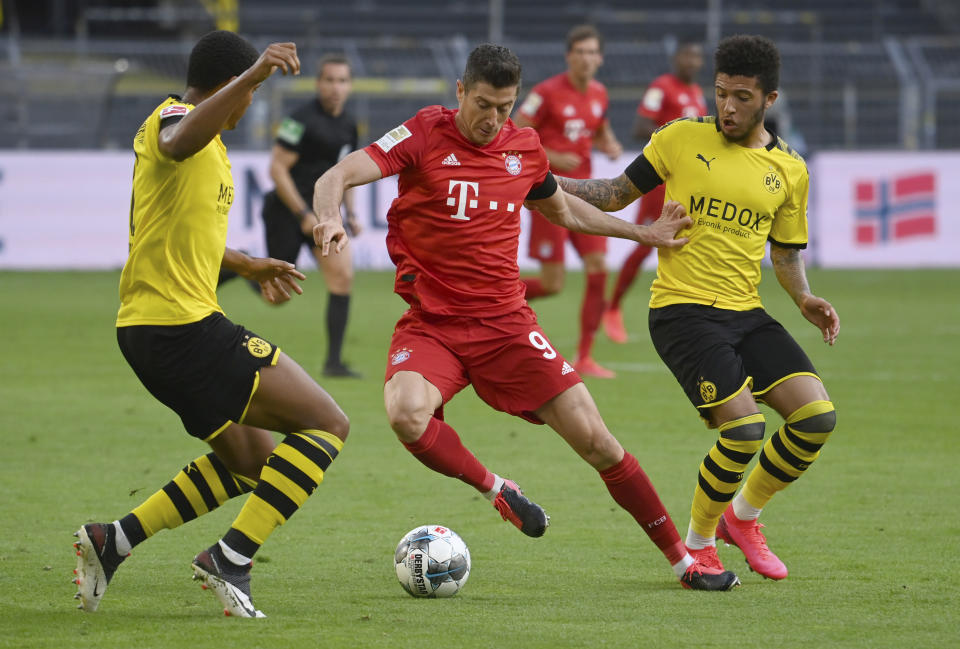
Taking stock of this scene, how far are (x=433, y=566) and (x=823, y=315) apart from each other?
1.92 metres

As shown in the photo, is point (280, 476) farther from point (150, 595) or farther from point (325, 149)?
point (325, 149)

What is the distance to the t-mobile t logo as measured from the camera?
5.48 m

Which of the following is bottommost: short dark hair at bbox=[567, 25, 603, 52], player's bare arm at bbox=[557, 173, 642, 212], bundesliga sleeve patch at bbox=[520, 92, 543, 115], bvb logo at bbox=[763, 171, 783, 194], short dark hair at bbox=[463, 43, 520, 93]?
bundesliga sleeve patch at bbox=[520, 92, 543, 115]

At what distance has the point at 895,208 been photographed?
66.5ft

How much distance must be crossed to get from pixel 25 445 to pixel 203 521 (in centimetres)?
229

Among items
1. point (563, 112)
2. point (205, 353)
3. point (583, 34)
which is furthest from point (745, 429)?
point (583, 34)

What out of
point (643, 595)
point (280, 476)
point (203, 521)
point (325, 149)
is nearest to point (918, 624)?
point (643, 595)

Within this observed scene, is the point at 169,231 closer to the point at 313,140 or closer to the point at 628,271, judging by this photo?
the point at 313,140

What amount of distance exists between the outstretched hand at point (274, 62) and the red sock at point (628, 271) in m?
8.34

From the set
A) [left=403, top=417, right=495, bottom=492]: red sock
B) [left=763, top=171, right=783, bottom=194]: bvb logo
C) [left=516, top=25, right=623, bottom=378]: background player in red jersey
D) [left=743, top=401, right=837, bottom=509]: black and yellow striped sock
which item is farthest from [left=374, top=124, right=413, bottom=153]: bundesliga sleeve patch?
[left=516, top=25, right=623, bottom=378]: background player in red jersey

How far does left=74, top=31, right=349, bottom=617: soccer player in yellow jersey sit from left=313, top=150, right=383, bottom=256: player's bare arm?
4 cm

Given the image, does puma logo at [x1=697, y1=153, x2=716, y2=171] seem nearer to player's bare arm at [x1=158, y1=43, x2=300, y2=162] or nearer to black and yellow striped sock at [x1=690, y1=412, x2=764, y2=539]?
black and yellow striped sock at [x1=690, y1=412, x2=764, y2=539]

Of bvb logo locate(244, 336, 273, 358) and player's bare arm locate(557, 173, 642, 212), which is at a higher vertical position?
player's bare arm locate(557, 173, 642, 212)

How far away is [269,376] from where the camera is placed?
15.5 feet
